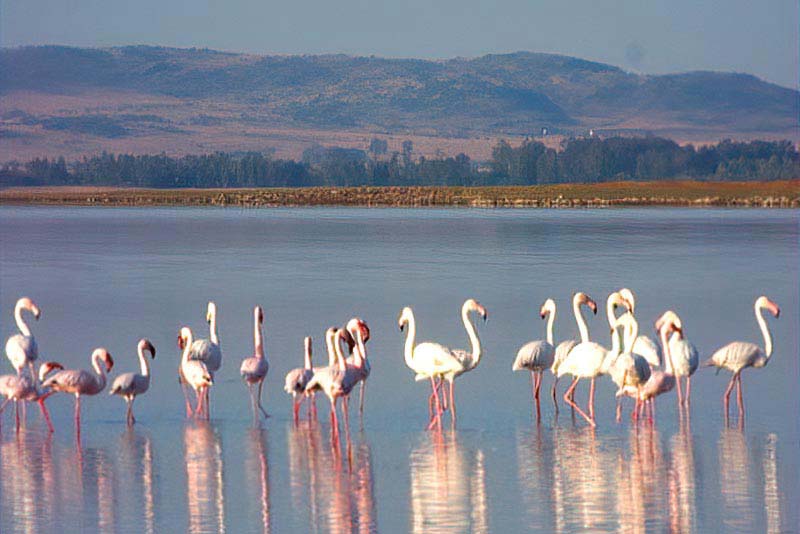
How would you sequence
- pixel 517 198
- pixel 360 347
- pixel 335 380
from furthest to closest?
1. pixel 517 198
2. pixel 360 347
3. pixel 335 380

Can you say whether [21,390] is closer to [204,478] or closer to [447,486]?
[204,478]

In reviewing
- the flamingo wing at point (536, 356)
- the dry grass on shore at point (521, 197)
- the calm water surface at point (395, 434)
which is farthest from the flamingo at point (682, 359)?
the dry grass on shore at point (521, 197)

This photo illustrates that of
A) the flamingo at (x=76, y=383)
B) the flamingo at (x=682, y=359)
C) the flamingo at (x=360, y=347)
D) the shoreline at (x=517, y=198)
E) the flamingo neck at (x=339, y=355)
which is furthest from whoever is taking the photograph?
the shoreline at (x=517, y=198)

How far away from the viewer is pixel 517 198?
251ft

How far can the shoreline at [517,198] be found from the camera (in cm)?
6950

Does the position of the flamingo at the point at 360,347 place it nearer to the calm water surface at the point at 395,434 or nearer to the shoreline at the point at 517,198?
the calm water surface at the point at 395,434

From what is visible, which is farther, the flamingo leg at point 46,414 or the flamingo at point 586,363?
the flamingo at point 586,363

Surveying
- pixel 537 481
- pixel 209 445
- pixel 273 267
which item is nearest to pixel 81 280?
pixel 273 267

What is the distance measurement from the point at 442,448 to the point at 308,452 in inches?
39.0

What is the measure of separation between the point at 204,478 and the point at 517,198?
67.6 meters

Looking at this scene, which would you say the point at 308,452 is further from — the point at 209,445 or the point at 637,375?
the point at 637,375

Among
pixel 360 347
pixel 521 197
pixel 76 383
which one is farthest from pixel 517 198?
pixel 76 383

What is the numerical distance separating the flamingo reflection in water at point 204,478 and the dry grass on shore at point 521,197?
2133 inches

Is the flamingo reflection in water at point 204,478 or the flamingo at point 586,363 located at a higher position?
the flamingo at point 586,363
